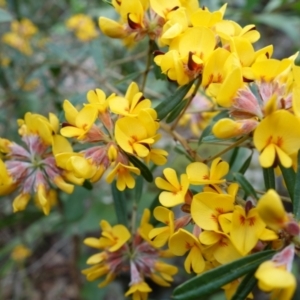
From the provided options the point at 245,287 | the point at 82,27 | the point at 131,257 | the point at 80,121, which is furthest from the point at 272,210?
the point at 82,27

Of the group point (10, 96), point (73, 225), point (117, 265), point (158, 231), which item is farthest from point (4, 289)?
point (158, 231)

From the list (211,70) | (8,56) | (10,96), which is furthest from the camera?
(8,56)

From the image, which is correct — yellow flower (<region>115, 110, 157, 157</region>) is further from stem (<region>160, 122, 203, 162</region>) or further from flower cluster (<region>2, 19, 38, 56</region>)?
flower cluster (<region>2, 19, 38, 56</region>)

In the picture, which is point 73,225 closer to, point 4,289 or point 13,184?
point 4,289

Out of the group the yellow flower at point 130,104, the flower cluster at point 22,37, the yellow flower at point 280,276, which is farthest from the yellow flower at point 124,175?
the flower cluster at point 22,37

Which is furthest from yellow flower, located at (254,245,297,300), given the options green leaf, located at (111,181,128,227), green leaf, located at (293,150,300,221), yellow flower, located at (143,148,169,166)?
green leaf, located at (111,181,128,227)

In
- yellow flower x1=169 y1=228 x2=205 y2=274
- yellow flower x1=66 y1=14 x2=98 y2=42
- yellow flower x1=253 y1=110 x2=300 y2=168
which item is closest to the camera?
yellow flower x1=253 y1=110 x2=300 y2=168

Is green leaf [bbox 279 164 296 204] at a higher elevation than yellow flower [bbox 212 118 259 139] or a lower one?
lower

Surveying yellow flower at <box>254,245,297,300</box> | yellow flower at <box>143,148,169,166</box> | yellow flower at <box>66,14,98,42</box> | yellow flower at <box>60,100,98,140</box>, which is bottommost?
yellow flower at <box>66,14,98,42</box>
